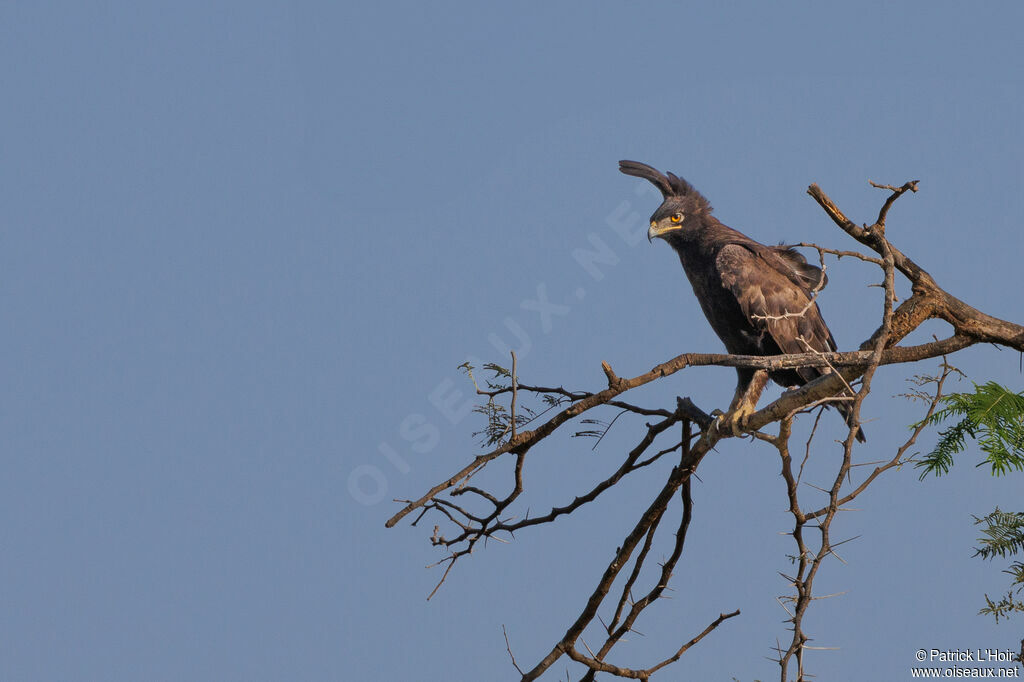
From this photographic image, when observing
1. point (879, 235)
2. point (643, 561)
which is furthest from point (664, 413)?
point (879, 235)

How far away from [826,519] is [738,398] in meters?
2.16

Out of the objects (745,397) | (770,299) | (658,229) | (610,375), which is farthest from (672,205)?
(610,375)

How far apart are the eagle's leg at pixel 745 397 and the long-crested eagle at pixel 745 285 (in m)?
0.02

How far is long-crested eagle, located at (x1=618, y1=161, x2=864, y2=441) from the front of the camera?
259 inches

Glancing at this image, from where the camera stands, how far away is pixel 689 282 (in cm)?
725

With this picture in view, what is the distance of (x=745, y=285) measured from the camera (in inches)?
260

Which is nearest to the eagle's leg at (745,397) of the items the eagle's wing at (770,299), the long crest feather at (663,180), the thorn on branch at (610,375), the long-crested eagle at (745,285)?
the long-crested eagle at (745,285)

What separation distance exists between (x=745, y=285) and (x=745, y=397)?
3.71ft

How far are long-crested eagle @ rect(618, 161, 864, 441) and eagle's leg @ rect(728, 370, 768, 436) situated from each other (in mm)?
17

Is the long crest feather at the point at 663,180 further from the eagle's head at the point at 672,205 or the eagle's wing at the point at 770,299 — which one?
the eagle's wing at the point at 770,299

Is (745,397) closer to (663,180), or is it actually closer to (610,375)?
(610,375)

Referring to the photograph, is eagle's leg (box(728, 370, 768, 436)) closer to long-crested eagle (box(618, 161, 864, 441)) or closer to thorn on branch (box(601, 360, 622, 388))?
long-crested eagle (box(618, 161, 864, 441))

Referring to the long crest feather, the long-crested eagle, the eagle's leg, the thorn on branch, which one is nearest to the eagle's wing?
the long-crested eagle

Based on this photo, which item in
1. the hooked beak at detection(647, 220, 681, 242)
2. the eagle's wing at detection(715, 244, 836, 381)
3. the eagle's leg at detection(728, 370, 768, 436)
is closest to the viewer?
the eagle's leg at detection(728, 370, 768, 436)
